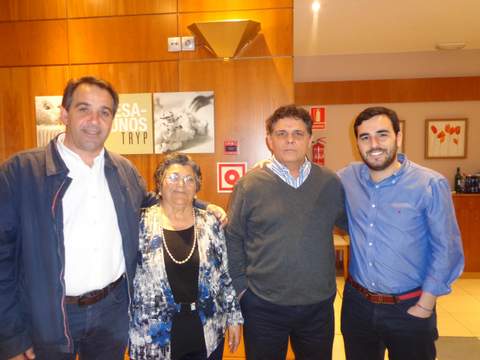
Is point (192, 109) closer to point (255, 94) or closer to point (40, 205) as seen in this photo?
point (255, 94)

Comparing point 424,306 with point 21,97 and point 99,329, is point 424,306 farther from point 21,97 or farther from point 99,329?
point 21,97

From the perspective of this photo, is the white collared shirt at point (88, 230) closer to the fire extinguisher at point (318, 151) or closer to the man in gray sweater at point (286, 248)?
the man in gray sweater at point (286, 248)

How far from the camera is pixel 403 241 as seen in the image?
165 centimetres

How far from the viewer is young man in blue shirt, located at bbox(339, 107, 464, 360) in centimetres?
160

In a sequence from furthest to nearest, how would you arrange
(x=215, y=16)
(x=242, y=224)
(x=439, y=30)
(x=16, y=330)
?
1. (x=439, y=30)
2. (x=215, y=16)
3. (x=242, y=224)
4. (x=16, y=330)

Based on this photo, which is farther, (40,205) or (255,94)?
(255,94)

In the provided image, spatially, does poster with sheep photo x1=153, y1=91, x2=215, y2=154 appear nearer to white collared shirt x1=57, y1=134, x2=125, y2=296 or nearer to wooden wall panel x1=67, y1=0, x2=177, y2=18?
wooden wall panel x1=67, y1=0, x2=177, y2=18

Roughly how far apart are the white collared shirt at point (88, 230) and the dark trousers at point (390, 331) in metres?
1.18

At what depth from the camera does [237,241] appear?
1.86 meters

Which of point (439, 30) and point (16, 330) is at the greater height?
point (439, 30)

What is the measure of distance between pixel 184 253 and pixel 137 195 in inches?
15.0

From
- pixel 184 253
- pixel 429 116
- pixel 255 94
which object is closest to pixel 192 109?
pixel 255 94

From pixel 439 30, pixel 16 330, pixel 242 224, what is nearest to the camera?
pixel 16 330

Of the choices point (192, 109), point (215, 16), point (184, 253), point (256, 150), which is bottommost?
point (184, 253)
